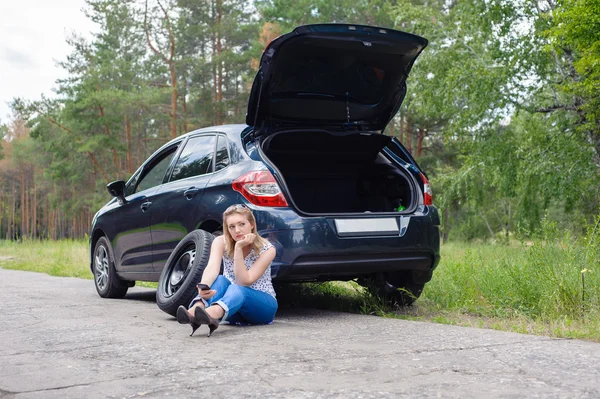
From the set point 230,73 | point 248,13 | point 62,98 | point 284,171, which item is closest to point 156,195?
point 284,171

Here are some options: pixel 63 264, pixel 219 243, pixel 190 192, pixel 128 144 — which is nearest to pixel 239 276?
pixel 219 243

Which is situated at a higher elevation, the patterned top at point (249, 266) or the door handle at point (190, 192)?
the door handle at point (190, 192)

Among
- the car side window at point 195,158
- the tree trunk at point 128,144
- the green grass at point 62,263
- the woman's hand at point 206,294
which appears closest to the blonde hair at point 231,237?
the woman's hand at point 206,294

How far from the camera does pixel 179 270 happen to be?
19.4ft

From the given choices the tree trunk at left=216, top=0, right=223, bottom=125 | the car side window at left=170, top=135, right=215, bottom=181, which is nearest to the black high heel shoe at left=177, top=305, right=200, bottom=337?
the car side window at left=170, top=135, right=215, bottom=181

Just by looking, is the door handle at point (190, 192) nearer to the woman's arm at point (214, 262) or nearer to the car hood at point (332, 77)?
the car hood at point (332, 77)

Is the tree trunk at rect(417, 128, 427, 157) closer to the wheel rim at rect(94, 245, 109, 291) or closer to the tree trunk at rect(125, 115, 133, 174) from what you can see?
the tree trunk at rect(125, 115, 133, 174)

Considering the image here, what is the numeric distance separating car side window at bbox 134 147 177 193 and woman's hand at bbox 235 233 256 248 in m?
2.32

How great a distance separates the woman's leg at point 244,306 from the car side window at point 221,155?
1314 mm

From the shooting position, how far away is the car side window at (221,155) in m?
5.94

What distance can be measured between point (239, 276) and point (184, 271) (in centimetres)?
94

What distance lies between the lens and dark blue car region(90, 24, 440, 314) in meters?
5.45

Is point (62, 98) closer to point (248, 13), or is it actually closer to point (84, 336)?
point (248, 13)

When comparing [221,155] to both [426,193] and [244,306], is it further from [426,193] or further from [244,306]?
[426,193]
